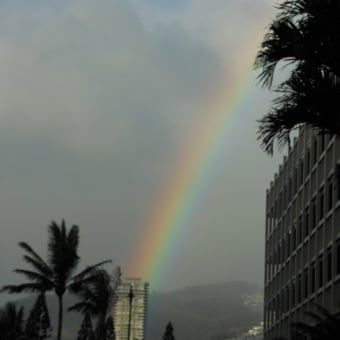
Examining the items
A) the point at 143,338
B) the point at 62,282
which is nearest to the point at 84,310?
the point at 62,282

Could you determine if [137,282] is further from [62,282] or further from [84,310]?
[62,282]

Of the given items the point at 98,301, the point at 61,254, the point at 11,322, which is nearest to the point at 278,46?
the point at 61,254

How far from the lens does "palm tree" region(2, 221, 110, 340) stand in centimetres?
3994

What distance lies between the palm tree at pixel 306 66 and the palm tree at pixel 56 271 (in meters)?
27.3

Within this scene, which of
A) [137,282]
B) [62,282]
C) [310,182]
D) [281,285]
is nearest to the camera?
[62,282]

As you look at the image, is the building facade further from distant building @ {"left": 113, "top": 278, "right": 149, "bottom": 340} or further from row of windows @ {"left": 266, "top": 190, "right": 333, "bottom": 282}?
distant building @ {"left": 113, "top": 278, "right": 149, "bottom": 340}

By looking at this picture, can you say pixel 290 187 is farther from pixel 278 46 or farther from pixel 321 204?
pixel 278 46

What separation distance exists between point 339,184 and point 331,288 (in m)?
25.7

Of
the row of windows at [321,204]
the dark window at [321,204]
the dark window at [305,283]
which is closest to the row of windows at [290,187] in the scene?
the row of windows at [321,204]

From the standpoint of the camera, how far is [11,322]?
59875mm

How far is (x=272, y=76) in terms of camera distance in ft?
47.3

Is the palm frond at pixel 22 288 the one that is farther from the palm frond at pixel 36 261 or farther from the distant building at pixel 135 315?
the distant building at pixel 135 315

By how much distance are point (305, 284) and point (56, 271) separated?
18.1m

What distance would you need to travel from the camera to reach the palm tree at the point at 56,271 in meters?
39.9
